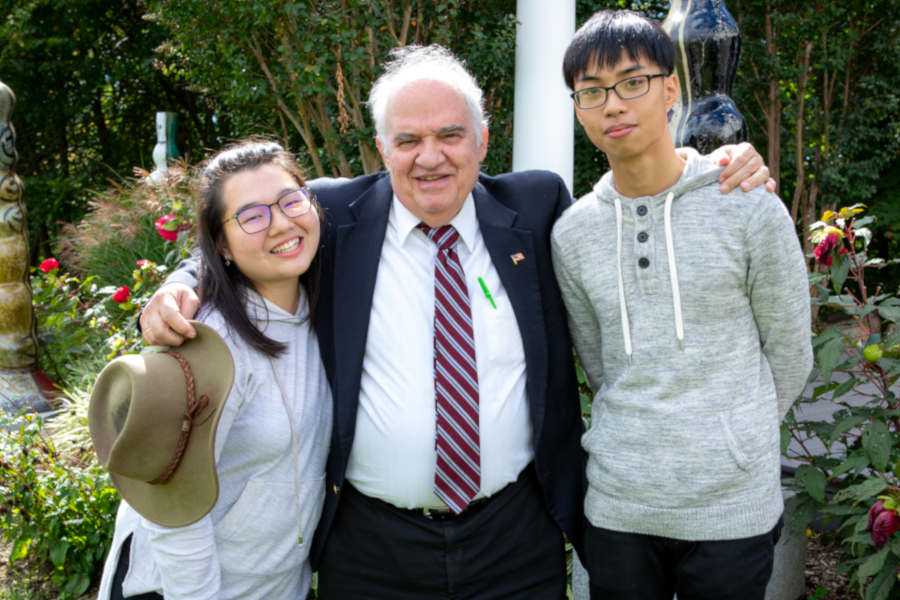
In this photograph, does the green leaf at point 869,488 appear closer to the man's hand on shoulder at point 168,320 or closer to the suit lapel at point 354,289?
the suit lapel at point 354,289

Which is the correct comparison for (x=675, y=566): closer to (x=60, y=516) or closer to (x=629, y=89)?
(x=629, y=89)

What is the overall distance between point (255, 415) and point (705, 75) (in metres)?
2.36

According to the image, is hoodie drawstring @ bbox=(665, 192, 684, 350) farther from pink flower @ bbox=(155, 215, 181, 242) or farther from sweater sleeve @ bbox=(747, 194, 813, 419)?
pink flower @ bbox=(155, 215, 181, 242)

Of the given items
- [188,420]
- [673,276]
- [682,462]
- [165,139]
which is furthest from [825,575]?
[165,139]

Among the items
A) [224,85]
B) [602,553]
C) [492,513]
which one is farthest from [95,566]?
[224,85]

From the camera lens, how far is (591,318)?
2023mm

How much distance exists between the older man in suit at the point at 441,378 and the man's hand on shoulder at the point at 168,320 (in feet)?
0.09

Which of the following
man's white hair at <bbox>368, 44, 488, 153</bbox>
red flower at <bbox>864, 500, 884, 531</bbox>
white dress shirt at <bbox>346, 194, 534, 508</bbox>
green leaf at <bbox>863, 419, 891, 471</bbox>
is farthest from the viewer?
green leaf at <bbox>863, 419, 891, 471</bbox>

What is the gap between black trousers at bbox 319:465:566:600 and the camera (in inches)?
75.6

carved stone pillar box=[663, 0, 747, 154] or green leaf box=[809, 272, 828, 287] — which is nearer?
green leaf box=[809, 272, 828, 287]

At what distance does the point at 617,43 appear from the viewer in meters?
1.72

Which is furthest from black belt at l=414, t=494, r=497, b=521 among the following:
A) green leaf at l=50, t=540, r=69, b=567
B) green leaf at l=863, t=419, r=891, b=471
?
green leaf at l=50, t=540, r=69, b=567

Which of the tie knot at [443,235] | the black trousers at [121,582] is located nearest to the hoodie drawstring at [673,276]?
the tie knot at [443,235]

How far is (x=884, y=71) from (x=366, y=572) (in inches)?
368
